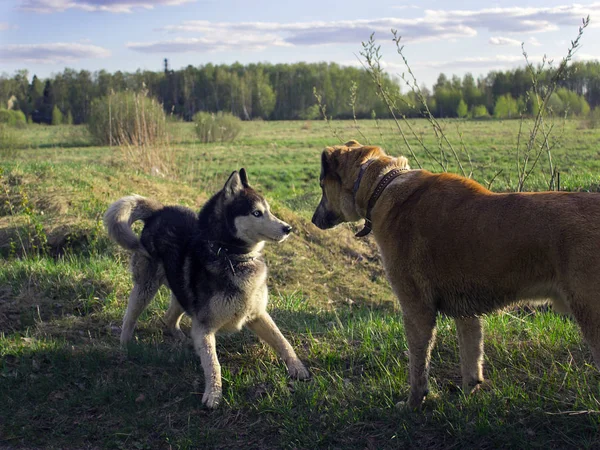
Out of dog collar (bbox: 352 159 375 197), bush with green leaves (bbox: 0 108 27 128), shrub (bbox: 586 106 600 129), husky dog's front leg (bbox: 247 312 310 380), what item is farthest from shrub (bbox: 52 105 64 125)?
dog collar (bbox: 352 159 375 197)

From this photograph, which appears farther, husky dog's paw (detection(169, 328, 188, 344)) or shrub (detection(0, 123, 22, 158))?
shrub (detection(0, 123, 22, 158))

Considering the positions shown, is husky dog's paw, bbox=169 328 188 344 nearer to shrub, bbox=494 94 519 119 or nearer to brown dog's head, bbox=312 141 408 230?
brown dog's head, bbox=312 141 408 230

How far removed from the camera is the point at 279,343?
5.32 meters

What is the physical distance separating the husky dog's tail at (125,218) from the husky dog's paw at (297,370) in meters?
1.92

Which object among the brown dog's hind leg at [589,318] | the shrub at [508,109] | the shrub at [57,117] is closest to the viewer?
the brown dog's hind leg at [589,318]

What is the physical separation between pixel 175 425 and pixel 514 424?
2492 millimetres

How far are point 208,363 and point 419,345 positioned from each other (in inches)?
71.9

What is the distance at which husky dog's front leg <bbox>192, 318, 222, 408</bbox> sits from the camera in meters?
4.75

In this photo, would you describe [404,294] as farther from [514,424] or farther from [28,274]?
[28,274]

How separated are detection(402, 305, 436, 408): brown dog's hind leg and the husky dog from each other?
3.75 feet

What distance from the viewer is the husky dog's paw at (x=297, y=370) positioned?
16.6 feet

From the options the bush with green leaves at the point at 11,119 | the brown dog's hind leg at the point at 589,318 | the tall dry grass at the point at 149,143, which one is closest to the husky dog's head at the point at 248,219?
the brown dog's hind leg at the point at 589,318

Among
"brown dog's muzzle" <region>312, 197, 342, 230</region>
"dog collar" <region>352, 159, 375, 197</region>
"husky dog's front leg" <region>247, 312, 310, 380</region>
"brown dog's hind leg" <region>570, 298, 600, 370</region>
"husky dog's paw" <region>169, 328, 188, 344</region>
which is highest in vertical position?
"dog collar" <region>352, 159, 375, 197</region>

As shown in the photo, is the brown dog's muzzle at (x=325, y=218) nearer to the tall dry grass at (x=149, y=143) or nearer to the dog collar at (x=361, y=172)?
the dog collar at (x=361, y=172)
